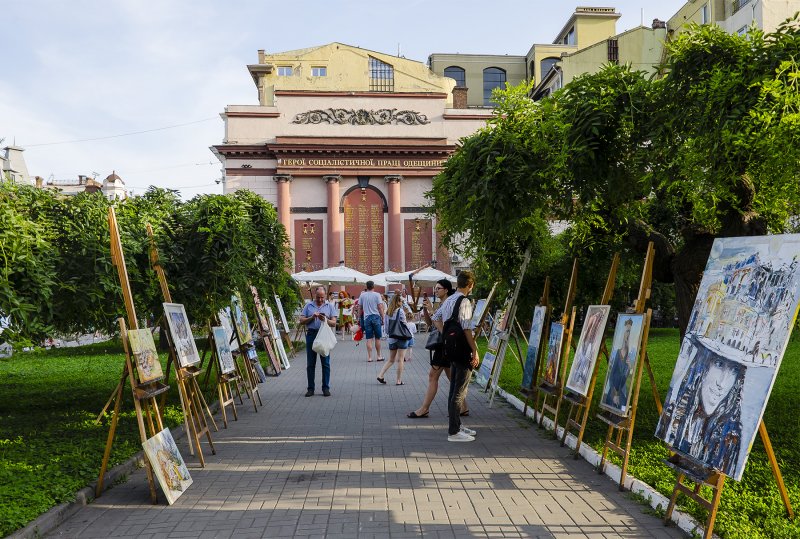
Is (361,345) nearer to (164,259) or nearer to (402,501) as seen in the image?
(164,259)

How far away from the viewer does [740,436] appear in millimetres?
5383

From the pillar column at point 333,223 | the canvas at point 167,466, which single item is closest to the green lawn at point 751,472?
the canvas at point 167,466

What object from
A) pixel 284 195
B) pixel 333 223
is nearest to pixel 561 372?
pixel 333 223

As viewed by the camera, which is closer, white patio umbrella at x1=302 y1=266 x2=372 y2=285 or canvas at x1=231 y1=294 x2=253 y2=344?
canvas at x1=231 y1=294 x2=253 y2=344

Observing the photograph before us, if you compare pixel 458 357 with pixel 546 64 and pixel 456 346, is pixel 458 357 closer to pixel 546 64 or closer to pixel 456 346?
pixel 456 346

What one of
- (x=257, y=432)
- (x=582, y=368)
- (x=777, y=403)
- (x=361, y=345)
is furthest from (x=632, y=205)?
(x=361, y=345)

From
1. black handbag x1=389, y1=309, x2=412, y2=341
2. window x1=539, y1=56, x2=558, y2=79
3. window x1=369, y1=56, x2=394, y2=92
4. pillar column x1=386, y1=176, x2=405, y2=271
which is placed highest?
window x1=539, y1=56, x2=558, y2=79

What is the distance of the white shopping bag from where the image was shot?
46.5ft

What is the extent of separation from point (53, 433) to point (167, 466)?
13.1 feet

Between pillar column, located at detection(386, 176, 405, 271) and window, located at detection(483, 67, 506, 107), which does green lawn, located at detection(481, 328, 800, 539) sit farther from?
window, located at detection(483, 67, 506, 107)

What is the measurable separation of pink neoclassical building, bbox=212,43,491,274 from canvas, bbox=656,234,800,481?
38.8 metres

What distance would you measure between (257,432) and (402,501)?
4379 mm

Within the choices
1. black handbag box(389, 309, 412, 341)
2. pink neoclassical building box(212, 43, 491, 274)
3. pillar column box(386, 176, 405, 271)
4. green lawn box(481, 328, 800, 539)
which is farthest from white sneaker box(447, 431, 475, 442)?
pillar column box(386, 176, 405, 271)

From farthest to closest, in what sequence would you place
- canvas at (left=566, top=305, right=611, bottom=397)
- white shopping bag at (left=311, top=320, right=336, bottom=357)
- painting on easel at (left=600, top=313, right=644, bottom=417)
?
white shopping bag at (left=311, top=320, right=336, bottom=357) < canvas at (left=566, top=305, right=611, bottom=397) < painting on easel at (left=600, top=313, right=644, bottom=417)
